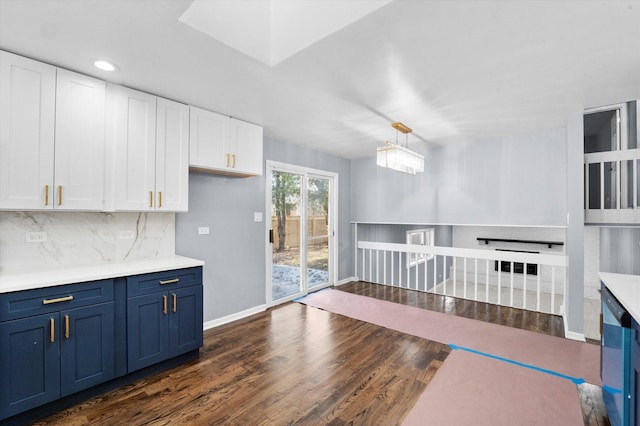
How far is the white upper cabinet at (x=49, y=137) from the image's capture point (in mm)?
1962

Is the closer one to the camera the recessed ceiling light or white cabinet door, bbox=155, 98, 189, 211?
the recessed ceiling light

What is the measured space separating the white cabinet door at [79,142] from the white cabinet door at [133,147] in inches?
4.1

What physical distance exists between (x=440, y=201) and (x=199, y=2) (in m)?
4.12

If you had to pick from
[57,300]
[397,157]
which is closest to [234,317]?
[57,300]

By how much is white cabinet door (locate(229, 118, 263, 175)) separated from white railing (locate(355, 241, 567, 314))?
2.94 m

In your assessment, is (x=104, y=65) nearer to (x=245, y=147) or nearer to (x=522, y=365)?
(x=245, y=147)

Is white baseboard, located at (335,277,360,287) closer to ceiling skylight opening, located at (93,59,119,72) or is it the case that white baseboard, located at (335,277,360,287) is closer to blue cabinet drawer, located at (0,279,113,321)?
blue cabinet drawer, located at (0,279,113,321)

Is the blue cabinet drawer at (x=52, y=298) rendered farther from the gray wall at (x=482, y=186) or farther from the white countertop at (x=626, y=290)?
the gray wall at (x=482, y=186)

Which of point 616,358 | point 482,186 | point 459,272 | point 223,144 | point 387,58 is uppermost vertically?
point 387,58

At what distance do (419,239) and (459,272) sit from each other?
204 cm

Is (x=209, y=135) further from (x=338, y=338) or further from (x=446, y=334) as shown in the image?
(x=446, y=334)

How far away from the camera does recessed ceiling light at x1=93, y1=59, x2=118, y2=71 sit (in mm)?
2131

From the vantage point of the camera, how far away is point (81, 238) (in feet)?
8.29

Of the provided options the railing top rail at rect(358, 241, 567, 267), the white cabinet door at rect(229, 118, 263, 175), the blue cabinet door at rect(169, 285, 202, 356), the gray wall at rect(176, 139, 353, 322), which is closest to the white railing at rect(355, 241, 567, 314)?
the railing top rail at rect(358, 241, 567, 267)
